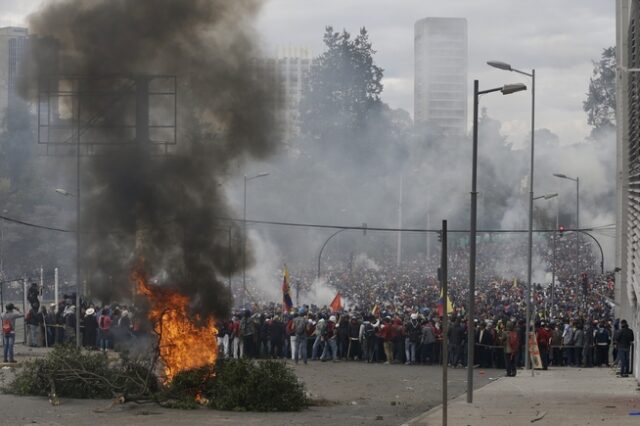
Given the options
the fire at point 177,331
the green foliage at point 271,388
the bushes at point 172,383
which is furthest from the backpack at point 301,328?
the green foliage at point 271,388

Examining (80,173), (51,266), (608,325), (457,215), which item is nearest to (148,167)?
(80,173)

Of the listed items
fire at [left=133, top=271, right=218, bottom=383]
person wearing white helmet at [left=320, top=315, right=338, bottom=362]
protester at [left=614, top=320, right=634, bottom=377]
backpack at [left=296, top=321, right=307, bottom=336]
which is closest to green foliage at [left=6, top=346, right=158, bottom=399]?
fire at [left=133, top=271, right=218, bottom=383]

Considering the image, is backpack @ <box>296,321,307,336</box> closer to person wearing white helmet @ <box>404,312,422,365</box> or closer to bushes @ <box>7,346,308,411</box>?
person wearing white helmet @ <box>404,312,422,365</box>

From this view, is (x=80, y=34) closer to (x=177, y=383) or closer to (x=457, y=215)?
(x=177, y=383)

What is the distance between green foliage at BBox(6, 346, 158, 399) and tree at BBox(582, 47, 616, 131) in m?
89.7

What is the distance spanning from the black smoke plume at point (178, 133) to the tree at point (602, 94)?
86.5 meters

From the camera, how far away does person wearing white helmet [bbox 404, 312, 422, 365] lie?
33688 mm

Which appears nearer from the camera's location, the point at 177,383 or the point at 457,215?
the point at 177,383

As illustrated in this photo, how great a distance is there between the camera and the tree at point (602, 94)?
109 meters

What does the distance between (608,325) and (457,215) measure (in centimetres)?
5778

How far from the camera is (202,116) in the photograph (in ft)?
83.1

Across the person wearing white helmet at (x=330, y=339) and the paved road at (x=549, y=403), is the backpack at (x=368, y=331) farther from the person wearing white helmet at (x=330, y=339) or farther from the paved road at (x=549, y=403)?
the paved road at (x=549, y=403)

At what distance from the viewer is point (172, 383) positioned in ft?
72.8

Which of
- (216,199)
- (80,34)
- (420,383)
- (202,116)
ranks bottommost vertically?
(420,383)
